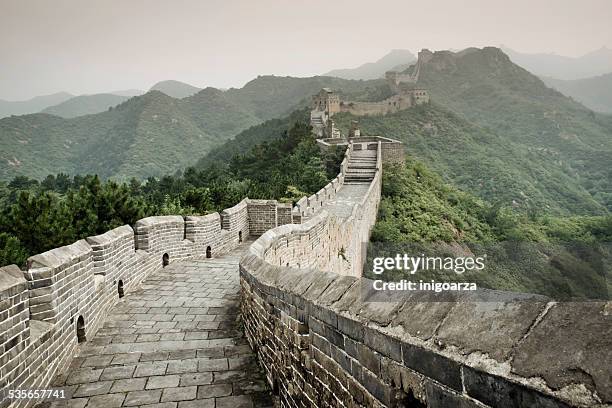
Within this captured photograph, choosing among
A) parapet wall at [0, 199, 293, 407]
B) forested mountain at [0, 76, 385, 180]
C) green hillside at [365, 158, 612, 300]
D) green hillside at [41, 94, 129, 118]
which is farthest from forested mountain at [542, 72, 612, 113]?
parapet wall at [0, 199, 293, 407]

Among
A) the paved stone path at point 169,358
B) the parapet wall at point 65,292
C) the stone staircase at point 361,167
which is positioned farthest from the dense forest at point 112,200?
the paved stone path at point 169,358

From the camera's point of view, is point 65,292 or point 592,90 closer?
point 65,292

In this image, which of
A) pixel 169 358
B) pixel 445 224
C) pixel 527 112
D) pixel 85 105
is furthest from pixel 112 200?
pixel 85 105

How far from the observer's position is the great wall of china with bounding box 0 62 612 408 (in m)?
1.34

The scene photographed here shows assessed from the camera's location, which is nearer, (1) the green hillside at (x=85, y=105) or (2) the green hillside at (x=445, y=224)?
(2) the green hillside at (x=445, y=224)

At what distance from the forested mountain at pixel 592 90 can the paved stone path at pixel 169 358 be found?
132 metres

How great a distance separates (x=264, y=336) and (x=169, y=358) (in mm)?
1098

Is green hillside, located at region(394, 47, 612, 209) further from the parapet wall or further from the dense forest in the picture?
the parapet wall

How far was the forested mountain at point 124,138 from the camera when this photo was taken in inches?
2153

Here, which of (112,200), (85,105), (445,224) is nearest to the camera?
(112,200)

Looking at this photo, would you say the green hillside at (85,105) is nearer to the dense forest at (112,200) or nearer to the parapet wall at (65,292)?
the dense forest at (112,200)

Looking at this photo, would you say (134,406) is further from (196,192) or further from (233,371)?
(196,192)

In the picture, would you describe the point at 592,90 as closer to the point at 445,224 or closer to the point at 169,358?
the point at 445,224

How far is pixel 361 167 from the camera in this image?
28000 millimetres
